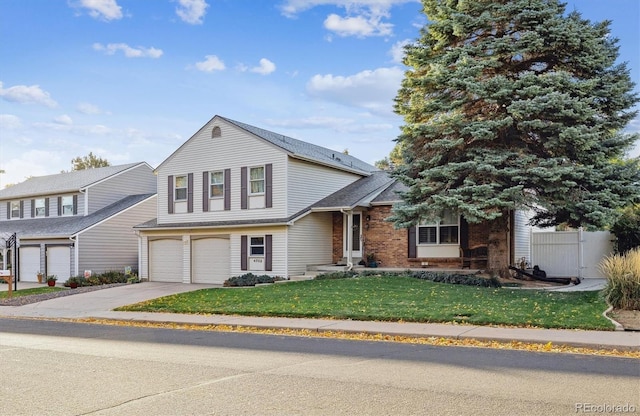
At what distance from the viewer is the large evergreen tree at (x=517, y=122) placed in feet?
58.5

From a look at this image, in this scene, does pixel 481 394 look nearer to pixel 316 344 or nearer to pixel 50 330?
pixel 316 344

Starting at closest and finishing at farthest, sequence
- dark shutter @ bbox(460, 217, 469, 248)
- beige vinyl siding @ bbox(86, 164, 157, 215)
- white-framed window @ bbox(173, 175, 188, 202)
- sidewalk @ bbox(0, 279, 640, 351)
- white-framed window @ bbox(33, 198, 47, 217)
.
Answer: sidewalk @ bbox(0, 279, 640, 351), dark shutter @ bbox(460, 217, 469, 248), white-framed window @ bbox(173, 175, 188, 202), beige vinyl siding @ bbox(86, 164, 157, 215), white-framed window @ bbox(33, 198, 47, 217)

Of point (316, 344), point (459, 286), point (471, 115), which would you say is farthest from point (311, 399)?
point (471, 115)

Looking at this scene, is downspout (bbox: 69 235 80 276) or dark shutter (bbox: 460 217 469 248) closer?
dark shutter (bbox: 460 217 469 248)

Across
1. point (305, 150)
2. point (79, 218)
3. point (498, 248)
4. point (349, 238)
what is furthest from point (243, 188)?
point (79, 218)

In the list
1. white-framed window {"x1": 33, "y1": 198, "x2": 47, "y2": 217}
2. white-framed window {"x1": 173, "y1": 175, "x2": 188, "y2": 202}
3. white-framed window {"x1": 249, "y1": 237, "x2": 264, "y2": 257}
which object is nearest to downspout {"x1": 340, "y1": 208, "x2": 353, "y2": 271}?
white-framed window {"x1": 249, "y1": 237, "x2": 264, "y2": 257}

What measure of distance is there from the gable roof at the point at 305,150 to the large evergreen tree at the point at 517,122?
6453 mm

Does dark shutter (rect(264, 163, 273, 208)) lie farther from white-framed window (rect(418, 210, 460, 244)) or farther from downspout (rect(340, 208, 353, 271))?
white-framed window (rect(418, 210, 460, 244))

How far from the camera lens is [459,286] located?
18344mm

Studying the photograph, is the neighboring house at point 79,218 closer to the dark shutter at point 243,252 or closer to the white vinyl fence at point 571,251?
the dark shutter at point 243,252

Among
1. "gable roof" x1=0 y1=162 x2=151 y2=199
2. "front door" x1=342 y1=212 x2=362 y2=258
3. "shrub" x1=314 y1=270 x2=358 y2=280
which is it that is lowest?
"shrub" x1=314 y1=270 x2=358 y2=280

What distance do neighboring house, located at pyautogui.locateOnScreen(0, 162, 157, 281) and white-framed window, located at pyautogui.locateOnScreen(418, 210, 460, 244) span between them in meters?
16.9

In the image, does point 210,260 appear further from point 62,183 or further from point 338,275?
point 62,183

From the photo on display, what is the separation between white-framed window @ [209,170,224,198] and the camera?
26.6 meters
